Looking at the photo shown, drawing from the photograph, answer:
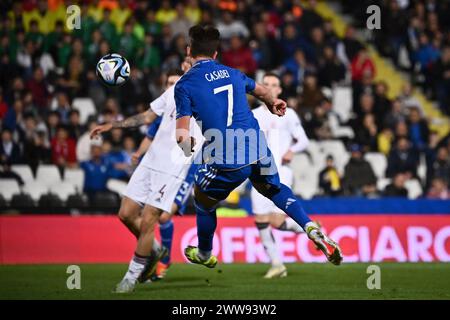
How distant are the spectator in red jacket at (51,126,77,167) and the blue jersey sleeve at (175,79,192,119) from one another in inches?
395

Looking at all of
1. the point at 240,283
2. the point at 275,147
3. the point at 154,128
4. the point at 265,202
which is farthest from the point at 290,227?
the point at 154,128

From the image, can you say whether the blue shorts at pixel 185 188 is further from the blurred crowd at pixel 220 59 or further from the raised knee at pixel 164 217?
the blurred crowd at pixel 220 59

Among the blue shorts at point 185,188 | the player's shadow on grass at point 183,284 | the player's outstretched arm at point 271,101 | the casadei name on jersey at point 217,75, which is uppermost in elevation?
the casadei name on jersey at point 217,75

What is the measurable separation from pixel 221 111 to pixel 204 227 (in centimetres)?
137

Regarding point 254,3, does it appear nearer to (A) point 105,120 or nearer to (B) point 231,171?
(A) point 105,120

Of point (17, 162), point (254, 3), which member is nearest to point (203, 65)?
point (17, 162)

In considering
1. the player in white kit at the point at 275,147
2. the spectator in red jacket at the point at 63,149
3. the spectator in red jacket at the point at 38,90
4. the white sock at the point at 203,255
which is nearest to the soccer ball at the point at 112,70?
the white sock at the point at 203,255

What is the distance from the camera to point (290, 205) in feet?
32.5

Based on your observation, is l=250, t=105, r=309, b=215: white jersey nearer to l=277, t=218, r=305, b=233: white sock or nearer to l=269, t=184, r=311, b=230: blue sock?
l=277, t=218, r=305, b=233: white sock

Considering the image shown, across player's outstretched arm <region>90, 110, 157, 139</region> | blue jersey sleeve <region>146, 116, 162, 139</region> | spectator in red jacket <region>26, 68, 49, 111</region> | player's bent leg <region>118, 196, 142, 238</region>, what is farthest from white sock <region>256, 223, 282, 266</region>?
spectator in red jacket <region>26, 68, 49, 111</region>

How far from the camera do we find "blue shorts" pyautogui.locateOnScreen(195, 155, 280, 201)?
9781mm

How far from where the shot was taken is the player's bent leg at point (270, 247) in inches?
526

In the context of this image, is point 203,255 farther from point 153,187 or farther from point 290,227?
point 290,227

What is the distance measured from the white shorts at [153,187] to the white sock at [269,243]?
2320 millimetres
